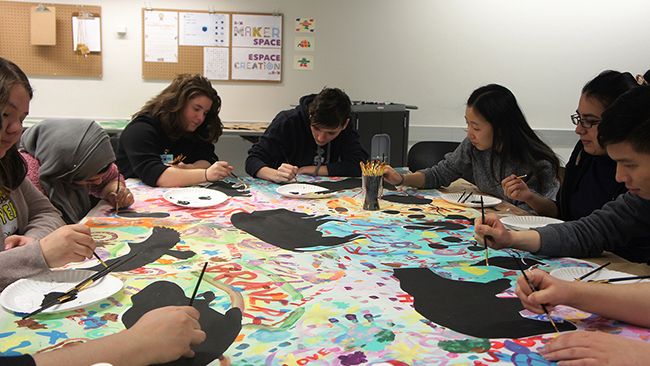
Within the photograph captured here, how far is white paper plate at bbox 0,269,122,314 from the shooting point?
0.84 meters

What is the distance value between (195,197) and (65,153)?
0.48 m

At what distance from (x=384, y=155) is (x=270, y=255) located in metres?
2.47

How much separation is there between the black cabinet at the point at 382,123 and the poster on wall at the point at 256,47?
1085 mm

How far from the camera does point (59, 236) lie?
0.99 m

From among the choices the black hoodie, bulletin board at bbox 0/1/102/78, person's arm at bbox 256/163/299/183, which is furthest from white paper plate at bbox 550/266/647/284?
bulletin board at bbox 0/1/102/78

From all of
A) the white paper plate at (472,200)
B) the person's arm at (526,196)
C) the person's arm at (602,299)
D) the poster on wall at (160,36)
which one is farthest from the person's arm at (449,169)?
the poster on wall at (160,36)

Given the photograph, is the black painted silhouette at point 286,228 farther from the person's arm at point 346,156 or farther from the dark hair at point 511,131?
the dark hair at point 511,131

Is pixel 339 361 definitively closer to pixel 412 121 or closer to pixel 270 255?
pixel 270 255

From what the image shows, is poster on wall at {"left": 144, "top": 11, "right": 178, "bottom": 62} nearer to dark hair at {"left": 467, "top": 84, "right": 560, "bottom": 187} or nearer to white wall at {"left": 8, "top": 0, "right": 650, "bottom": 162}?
white wall at {"left": 8, "top": 0, "right": 650, "bottom": 162}

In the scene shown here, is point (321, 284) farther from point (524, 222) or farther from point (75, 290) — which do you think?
point (524, 222)

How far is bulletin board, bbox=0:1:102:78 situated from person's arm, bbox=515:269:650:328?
417cm

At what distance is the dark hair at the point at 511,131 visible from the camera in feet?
6.43

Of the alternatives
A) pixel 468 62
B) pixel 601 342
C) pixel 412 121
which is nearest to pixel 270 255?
pixel 601 342

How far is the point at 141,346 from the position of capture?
0.68 m
